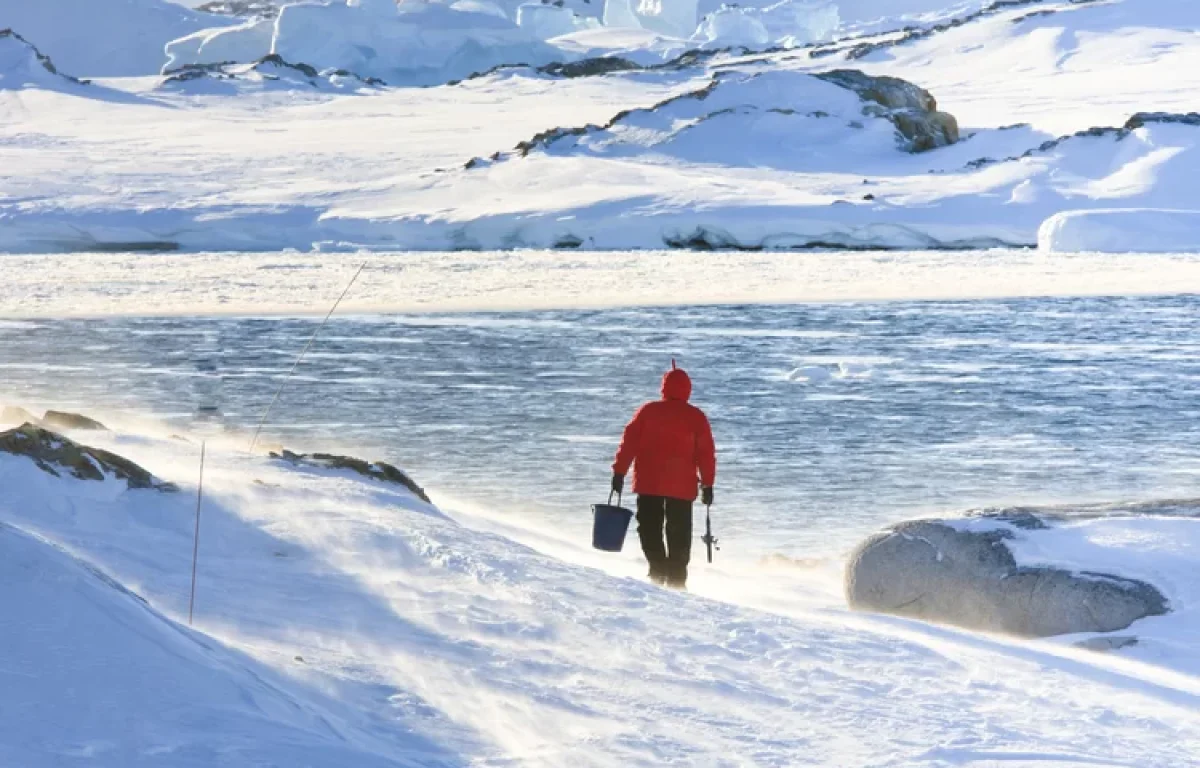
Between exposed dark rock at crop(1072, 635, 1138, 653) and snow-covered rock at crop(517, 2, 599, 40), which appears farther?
snow-covered rock at crop(517, 2, 599, 40)

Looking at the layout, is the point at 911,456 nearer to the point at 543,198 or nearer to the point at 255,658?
the point at 255,658

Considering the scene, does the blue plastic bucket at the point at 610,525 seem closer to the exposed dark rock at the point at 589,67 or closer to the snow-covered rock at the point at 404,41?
the exposed dark rock at the point at 589,67

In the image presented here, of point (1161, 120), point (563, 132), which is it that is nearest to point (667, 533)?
point (1161, 120)

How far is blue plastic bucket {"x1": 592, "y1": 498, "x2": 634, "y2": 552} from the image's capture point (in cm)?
677

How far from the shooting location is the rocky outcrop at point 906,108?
5053 centimetres

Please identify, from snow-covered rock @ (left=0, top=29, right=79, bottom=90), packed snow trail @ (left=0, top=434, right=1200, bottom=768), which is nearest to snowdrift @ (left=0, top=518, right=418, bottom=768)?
packed snow trail @ (left=0, top=434, right=1200, bottom=768)

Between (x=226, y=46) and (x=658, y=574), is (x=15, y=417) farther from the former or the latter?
(x=226, y=46)

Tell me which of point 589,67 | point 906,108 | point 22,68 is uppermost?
point 589,67

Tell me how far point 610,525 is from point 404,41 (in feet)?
304

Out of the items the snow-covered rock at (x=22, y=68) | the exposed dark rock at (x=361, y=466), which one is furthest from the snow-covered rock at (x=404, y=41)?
the exposed dark rock at (x=361, y=466)

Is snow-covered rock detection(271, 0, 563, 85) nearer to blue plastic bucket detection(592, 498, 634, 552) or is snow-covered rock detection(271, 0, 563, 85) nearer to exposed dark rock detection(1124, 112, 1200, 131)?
exposed dark rock detection(1124, 112, 1200, 131)

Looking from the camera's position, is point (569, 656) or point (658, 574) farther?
point (658, 574)

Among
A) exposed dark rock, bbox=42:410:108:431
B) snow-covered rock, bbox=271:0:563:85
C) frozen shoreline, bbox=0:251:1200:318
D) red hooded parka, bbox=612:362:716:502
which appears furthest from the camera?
snow-covered rock, bbox=271:0:563:85

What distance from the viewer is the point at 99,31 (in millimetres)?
120812
